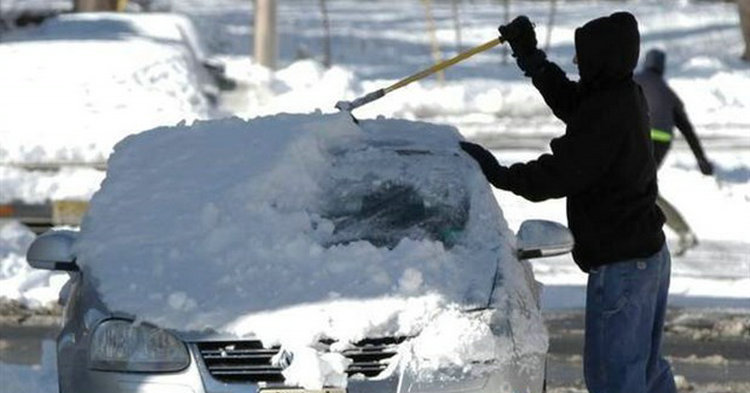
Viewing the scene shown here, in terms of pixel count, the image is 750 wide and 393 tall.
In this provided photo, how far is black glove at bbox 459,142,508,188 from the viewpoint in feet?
24.2

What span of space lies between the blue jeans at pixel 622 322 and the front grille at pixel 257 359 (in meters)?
1.00

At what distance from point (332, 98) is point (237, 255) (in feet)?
64.6

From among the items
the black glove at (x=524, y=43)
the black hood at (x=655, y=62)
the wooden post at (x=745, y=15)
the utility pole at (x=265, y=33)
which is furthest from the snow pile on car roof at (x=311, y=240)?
the wooden post at (x=745, y=15)

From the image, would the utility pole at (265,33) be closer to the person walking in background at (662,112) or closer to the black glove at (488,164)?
the person walking in background at (662,112)

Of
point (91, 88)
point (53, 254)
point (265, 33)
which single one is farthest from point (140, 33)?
point (53, 254)

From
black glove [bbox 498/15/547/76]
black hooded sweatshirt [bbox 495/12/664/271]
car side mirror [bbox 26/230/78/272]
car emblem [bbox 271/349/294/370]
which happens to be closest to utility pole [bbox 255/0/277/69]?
black glove [bbox 498/15/547/76]

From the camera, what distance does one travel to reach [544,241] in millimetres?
7203

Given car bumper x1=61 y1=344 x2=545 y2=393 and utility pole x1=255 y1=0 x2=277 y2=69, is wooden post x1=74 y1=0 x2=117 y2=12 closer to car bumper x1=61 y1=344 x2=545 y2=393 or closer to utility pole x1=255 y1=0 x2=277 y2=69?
utility pole x1=255 y1=0 x2=277 y2=69

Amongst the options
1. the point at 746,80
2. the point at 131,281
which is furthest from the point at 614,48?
the point at 746,80

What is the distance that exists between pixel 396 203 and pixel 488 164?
1.43ft

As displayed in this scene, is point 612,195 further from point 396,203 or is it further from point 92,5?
point 92,5

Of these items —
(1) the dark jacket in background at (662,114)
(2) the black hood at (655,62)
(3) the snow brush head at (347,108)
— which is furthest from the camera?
(2) the black hood at (655,62)

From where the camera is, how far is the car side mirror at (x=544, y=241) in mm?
7180

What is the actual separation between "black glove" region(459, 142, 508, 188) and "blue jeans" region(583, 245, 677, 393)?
550 mm
